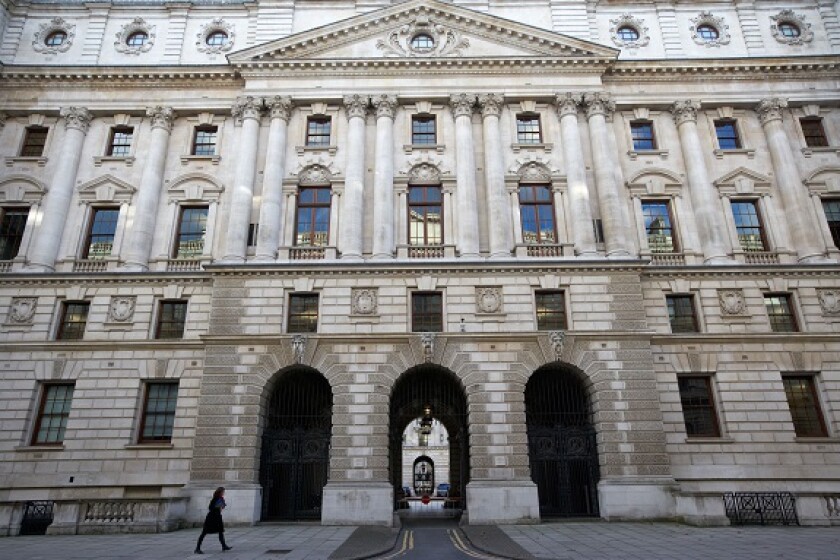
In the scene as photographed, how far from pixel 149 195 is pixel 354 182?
10.1 m

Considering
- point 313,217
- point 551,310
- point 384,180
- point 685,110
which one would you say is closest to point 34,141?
point 313,217

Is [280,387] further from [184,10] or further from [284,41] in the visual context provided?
[184,10]

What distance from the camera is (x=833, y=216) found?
27484 mm

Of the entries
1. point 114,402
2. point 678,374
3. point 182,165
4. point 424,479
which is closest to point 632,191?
point 678,374

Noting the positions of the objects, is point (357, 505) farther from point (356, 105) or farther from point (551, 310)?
point (356, 105)

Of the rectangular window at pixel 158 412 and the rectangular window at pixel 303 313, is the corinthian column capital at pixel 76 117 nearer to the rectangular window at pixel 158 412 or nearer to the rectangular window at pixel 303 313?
the rectangular window at pixel 158 412

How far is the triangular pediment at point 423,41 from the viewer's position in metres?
28.4

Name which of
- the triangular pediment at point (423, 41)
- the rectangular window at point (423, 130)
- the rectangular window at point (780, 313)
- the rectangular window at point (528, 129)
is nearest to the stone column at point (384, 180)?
the rectangular window at point (423, 130)

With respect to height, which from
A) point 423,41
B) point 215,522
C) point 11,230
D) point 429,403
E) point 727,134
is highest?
point 423,41

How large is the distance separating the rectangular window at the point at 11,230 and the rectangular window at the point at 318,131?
14389mm

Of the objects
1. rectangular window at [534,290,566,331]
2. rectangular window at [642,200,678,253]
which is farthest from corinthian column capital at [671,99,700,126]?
rectangular window at [534,290,566,331]

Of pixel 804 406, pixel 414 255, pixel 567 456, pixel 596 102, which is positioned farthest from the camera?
pixel 596 102

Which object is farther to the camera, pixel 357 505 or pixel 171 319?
pixel 171 319

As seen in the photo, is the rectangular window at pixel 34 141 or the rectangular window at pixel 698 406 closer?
the rectangular window at pixel 698 406
